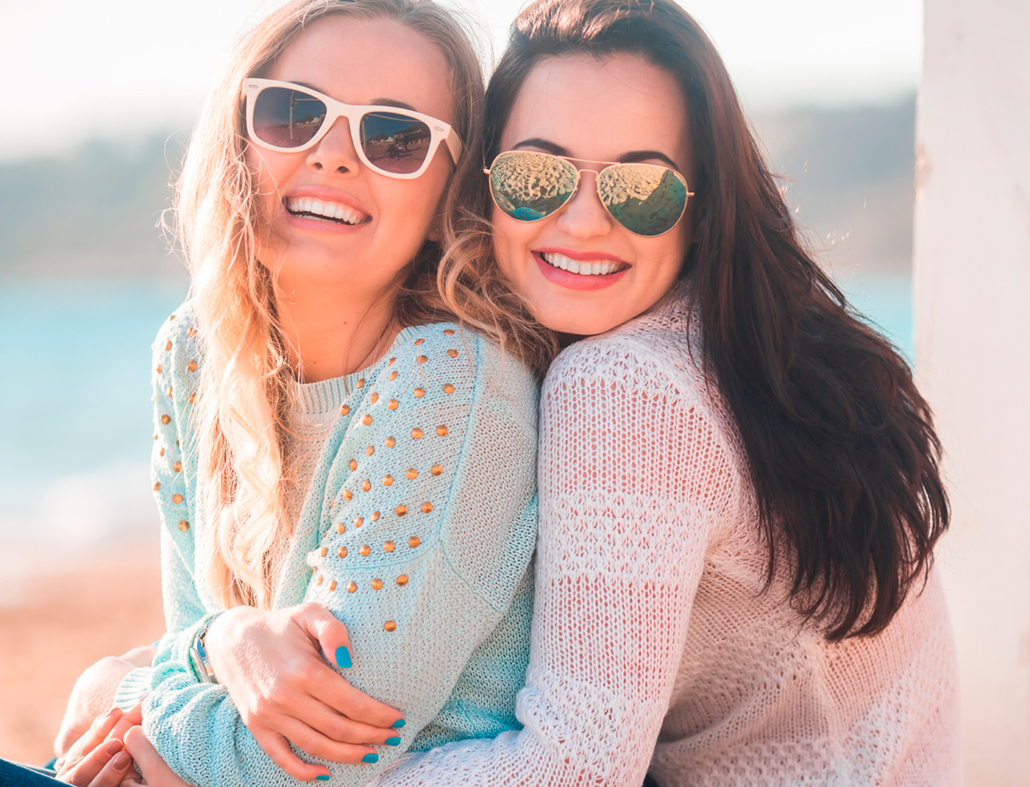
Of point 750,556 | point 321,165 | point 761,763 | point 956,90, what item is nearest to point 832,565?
point 750,556

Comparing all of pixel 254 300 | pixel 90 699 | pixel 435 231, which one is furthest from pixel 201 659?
pixel 435 231

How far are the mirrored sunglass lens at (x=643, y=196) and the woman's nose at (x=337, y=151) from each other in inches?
21.9

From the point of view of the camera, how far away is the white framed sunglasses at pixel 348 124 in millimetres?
1791

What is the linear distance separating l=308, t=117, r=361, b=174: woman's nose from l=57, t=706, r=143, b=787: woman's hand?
50.8 inches

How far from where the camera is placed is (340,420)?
184 centimetres

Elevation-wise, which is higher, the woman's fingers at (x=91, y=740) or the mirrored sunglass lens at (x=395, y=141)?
the mirrored sunglass lens at (x=395, y=141)

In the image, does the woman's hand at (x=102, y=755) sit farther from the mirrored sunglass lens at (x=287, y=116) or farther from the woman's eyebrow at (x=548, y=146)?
the woman's eyebrow at (x=548, y=146)

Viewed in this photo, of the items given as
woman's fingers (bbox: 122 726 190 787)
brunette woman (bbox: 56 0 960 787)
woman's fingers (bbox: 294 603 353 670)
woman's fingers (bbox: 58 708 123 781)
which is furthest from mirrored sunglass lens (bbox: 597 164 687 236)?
woman's fingers (bbox: 58 708 123 781)

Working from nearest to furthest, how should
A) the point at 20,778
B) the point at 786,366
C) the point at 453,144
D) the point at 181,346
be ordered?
the point at 20,778
the point at 786,366
the point at 453,144
the point at 181,346

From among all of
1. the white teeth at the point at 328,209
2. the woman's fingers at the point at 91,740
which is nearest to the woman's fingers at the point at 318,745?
the woman's fingers at the point at 91,740

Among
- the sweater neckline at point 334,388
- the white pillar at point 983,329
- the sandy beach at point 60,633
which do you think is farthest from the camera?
the sandy beach at point 60,633

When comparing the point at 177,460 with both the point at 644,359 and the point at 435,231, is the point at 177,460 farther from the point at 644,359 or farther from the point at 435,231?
the point at 644,359

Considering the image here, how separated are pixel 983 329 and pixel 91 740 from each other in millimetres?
2675

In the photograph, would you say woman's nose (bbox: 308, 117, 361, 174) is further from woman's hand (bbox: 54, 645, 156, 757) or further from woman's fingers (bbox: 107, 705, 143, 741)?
woman's hand (bbox: 54, 645, 156, 757)
